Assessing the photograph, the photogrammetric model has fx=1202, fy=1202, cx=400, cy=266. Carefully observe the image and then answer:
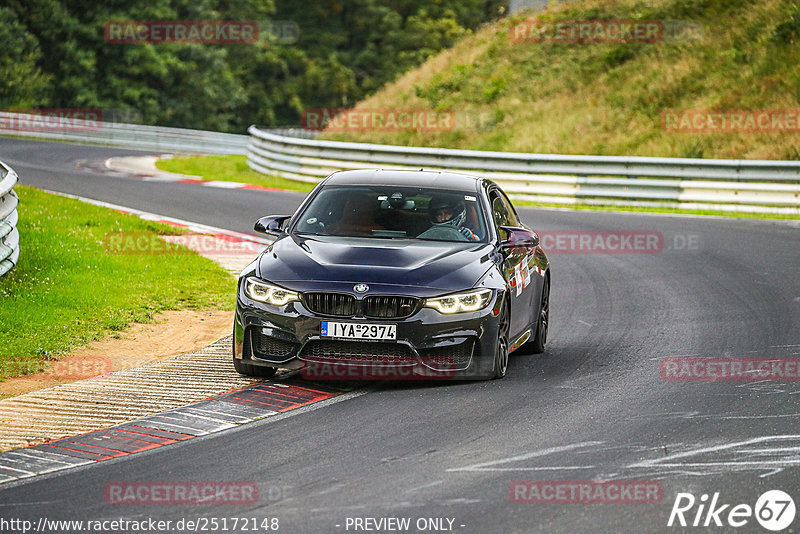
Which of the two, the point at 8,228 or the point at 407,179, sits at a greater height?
the point at 407,179

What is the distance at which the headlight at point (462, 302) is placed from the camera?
8758 millimetres

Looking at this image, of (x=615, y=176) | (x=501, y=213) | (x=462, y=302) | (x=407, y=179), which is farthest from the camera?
(x=615, y=176)

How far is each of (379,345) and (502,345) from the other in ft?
3.73

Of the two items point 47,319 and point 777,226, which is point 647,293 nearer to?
point 47,319

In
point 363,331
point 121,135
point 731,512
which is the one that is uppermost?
point 363,331

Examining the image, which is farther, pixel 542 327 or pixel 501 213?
pixel 542 327

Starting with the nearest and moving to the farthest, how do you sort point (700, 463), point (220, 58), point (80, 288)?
point (700, 463)
point (80, 288)
point (220, 58)

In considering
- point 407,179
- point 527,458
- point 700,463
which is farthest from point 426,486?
point 407,179

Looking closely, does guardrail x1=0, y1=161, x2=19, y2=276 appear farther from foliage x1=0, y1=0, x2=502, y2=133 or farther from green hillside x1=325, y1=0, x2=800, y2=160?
foliage x1=0, y1=0, x2=502, y2=133

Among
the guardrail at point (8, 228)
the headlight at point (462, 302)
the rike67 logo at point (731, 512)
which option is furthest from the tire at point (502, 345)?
the guardrail at point (8, 228)

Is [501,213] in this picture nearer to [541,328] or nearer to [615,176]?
[541,328]

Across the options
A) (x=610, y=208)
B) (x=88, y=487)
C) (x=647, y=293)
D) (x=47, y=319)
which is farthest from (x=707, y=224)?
(x=88, y=487)

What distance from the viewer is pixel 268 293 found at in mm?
8922

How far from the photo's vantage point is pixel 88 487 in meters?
6.44
